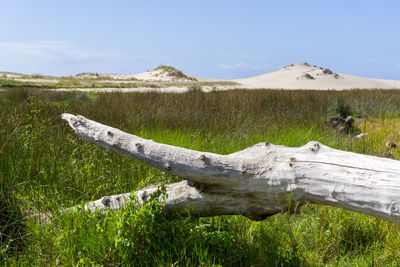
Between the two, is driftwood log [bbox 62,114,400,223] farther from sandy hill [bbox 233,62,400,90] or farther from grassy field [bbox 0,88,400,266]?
sandy hill [bbox 233,62,400,90]

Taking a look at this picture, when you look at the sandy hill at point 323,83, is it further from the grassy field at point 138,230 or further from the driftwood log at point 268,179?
the driftwood log at point 268,179

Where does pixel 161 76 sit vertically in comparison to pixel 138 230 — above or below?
above

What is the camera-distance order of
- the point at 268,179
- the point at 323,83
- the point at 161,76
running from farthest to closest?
the point at 161,76, the point at 323,83, the point at 268,179

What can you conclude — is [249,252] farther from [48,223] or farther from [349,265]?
[48,223]

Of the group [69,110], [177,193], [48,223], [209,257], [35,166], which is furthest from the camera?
[69,110]

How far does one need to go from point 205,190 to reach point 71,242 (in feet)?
3.84

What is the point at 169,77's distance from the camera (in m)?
40.8

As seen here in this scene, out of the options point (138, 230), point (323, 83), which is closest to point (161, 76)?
point (323, 83)

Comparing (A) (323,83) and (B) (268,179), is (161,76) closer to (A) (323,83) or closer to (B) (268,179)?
(A) (323,83)

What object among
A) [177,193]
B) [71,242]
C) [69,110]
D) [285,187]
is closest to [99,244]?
[71,242]

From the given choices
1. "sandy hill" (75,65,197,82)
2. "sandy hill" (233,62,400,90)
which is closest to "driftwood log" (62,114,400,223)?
"sandy hill" (233,62,400,90)

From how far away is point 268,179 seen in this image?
2.61 m

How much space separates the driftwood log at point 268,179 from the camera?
2281mm

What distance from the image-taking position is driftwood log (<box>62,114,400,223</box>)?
2281mm
